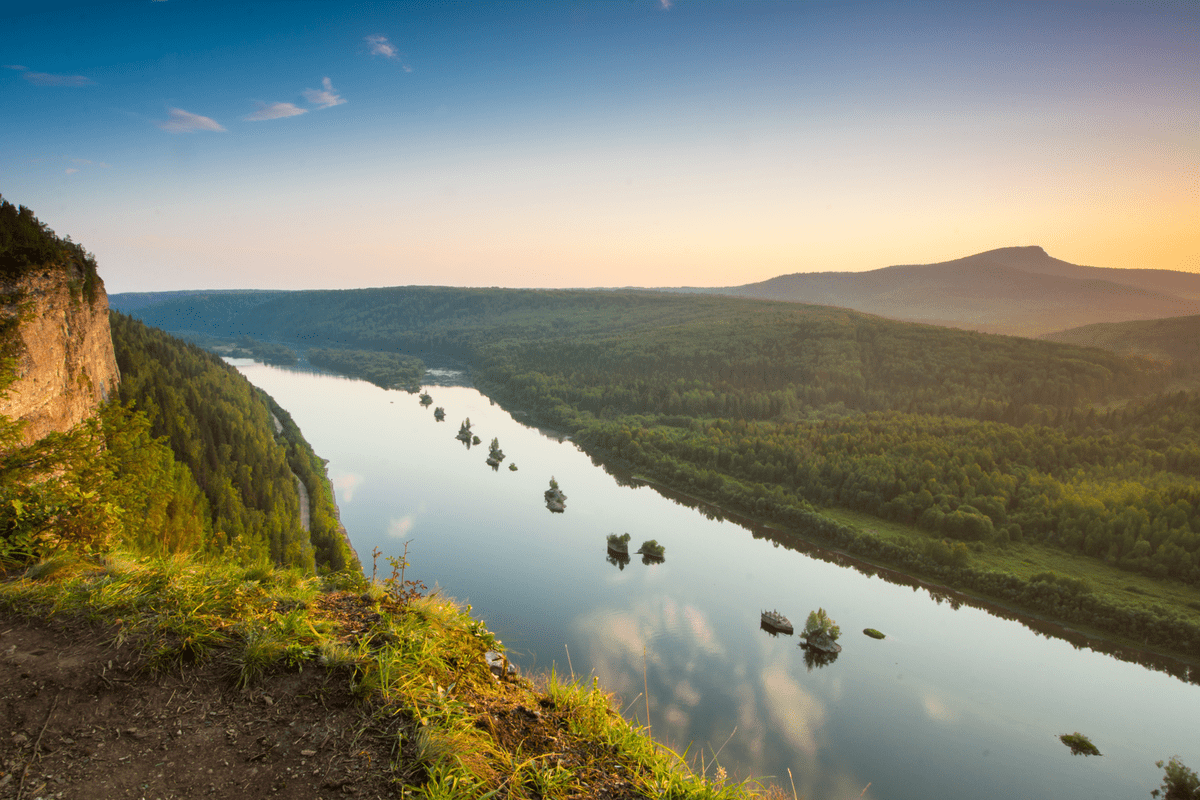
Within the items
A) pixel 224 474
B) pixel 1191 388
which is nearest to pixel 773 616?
pixel 224 474

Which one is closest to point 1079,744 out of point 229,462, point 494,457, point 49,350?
point 49,350

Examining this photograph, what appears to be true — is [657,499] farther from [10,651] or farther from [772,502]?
[10,651]

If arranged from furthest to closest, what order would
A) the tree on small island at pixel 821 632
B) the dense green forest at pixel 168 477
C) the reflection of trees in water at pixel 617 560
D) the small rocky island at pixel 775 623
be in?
the reflection of trees in water at pixel 617 560 → the small rocky island at pixel 775 623 → the tree on small island at pixel 821 632 → the dense green forest at pixel 168 477

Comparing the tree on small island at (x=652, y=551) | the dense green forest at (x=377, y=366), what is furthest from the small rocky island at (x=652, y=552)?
the dense green forest at (x=377, y=366)

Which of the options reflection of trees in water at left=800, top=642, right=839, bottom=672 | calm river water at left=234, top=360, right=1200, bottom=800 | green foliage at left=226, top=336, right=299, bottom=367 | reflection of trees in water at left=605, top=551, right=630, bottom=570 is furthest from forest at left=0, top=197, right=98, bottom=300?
green foliage at left=226, top=336, right=299, bottom=367

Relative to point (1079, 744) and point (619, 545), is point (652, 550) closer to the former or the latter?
point (619, 545)

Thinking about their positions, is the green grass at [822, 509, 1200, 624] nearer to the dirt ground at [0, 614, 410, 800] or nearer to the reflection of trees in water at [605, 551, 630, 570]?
the reflection of trees in water at [605, 551, 630, 570]

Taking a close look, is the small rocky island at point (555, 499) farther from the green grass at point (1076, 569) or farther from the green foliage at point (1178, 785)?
the green foliage at point (1178, 785)
